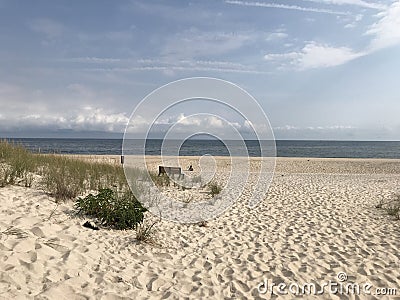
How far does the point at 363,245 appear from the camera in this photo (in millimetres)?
5930

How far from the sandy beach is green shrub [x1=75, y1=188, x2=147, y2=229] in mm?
292

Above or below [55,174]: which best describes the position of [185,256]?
below

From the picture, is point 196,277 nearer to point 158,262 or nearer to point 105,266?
point 158,262

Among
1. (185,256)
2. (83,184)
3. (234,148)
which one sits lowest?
(185,256)

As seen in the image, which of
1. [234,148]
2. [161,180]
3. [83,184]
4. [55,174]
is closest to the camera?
[55,174]

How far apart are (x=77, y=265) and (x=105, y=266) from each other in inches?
15.0

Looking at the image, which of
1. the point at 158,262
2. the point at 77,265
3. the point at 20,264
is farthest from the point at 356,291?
the point at 20,264

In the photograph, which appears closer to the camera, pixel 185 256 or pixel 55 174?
pixel 185 256

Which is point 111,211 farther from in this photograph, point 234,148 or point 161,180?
point 234,148

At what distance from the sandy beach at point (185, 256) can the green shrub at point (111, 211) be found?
292 millimetres

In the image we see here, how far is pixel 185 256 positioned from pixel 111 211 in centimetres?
189

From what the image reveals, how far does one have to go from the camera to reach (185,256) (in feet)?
17.4

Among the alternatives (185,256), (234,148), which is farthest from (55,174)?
(234,148)

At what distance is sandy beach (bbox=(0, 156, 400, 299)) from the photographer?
397 cm
